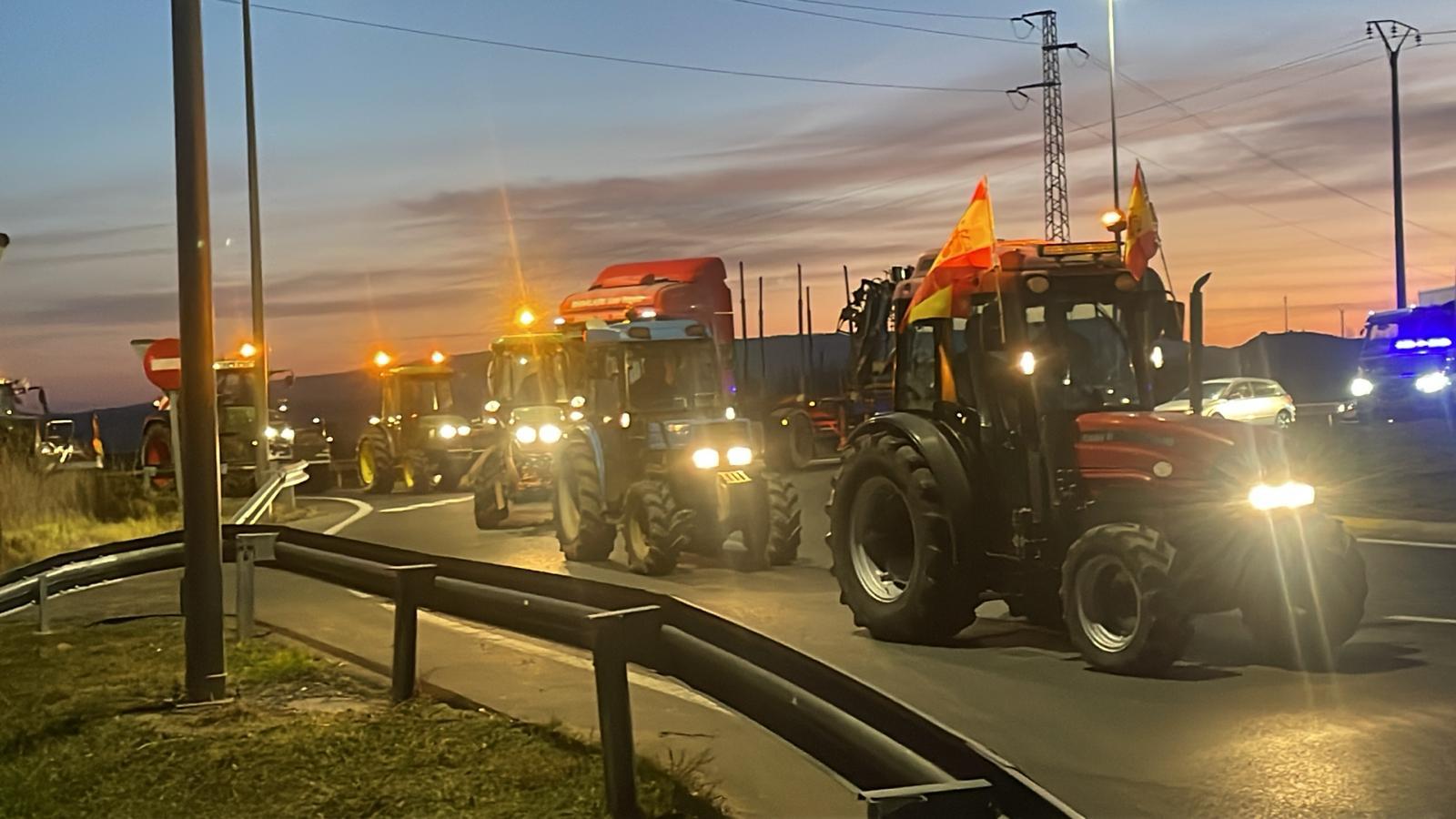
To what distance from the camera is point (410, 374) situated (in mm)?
→ 32469

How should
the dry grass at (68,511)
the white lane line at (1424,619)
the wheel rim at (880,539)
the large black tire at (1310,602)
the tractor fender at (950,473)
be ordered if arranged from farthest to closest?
1. the dry grass at (68,511)
2. the wheel rim at (880,539)
3. the white lane line at (1424,619)
4. the tractor fender at (950,473)
5. the large black tire at (1310,602)

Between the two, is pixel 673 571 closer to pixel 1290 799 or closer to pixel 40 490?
pixel 1290 799

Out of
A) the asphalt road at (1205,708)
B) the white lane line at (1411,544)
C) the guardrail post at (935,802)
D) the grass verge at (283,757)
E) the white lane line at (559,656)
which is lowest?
the white lane line at (1411,544)

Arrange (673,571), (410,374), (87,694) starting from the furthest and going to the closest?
1. (410,374)
2. (673,571)
3. (87,694)

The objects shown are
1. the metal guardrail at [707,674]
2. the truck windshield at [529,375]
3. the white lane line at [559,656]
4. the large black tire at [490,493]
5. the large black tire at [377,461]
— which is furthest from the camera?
the large black tire at [377,461]

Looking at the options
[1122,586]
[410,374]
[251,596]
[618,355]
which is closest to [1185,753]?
[1122,586]

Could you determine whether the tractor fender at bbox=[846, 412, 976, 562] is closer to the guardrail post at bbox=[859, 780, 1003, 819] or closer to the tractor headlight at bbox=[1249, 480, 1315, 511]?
the tractor headlight at bbox=[1249, 480, 1315, 511]

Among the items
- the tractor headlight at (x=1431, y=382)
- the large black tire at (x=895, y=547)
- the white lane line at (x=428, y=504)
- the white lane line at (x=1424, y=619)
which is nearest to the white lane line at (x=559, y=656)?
the large black tire at (x=895, y=547)

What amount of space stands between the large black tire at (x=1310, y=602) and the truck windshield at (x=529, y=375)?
10.9m

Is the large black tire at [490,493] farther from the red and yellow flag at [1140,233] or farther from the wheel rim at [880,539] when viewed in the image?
the red and yellow flag at [1140,233]

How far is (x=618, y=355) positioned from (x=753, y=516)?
2.50m

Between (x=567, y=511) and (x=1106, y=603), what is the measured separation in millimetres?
8814

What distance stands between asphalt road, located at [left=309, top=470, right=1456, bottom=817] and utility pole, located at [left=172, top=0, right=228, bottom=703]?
4.05m

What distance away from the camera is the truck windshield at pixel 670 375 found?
17375 mm
